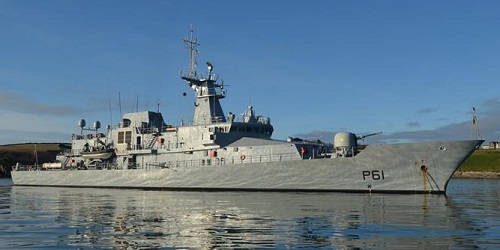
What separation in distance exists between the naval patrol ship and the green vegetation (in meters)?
51.1

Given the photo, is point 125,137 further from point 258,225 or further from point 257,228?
point 257,228

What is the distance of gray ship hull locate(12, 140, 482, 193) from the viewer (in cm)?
2614

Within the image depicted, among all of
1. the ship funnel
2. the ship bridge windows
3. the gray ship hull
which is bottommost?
the gray ship hull

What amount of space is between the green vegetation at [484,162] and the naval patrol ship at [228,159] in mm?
51130

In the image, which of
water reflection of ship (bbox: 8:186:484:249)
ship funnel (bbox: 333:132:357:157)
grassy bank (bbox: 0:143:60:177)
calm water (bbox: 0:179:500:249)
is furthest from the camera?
grassy bank (bbox: 0:143:60:177)

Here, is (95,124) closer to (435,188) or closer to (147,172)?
(147,172)

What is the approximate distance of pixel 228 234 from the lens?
12102mm

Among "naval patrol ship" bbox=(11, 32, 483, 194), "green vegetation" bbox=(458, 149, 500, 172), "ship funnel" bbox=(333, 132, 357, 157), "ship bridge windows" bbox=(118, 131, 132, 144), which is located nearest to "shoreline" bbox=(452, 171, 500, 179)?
"green vegetation" bbox=(458, 149, 500, 172)

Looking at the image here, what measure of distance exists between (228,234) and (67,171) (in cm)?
3541

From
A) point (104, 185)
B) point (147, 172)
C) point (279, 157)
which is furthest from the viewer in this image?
point (104, 185)

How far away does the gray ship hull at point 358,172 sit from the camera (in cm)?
2614

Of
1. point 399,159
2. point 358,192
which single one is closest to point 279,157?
point 358,192

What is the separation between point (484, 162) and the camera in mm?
78688

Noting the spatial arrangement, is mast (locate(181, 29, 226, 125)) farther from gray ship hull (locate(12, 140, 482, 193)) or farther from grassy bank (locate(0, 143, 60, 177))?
grassy bank (locate(0, 143, 60, 177))
